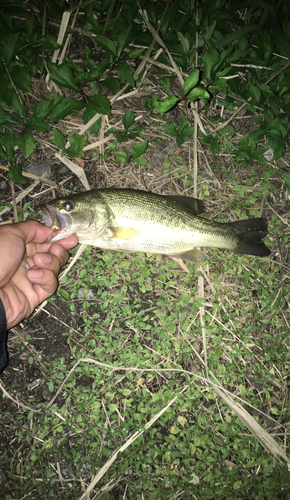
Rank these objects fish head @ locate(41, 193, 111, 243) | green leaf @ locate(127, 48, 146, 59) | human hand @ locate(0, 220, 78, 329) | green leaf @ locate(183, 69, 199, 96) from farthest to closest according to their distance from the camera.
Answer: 1. green leaf @ locate(127, 48, 146, 59)
2. green leaf @ locate(183, 69, 199, 96)
3. fish head @ locate(41, 193, 111, 243)
4. human hand @ locate(0, 220, 78, 329)

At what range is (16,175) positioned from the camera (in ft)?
12.5

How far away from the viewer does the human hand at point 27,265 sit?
321 cm

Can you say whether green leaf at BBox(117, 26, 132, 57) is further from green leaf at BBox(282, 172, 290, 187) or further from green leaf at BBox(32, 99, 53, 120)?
green leaf at BBox(282, 172, 290, 187)

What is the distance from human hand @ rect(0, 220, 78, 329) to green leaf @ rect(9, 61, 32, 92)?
1.62 m

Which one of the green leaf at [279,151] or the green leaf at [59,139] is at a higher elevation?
the green leaf at [59,139]

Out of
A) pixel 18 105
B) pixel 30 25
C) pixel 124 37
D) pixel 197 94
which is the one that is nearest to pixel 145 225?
pixel 197 94

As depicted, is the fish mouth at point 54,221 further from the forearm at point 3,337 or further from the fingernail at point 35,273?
the forearm at point 3,337

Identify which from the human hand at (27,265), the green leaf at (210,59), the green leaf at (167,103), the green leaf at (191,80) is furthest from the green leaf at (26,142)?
the green leaf at (210,59)

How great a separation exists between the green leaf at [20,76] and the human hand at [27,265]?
63.9 inches

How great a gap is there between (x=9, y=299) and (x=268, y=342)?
3185 millimetres

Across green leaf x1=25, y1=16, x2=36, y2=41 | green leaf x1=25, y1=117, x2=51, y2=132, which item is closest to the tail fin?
green leaf x1=25, y1=117, x2=51, y2=132

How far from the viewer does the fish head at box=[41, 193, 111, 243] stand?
131 inches

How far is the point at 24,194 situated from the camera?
3.93 metres

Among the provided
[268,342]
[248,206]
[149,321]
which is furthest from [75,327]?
[248,206]
